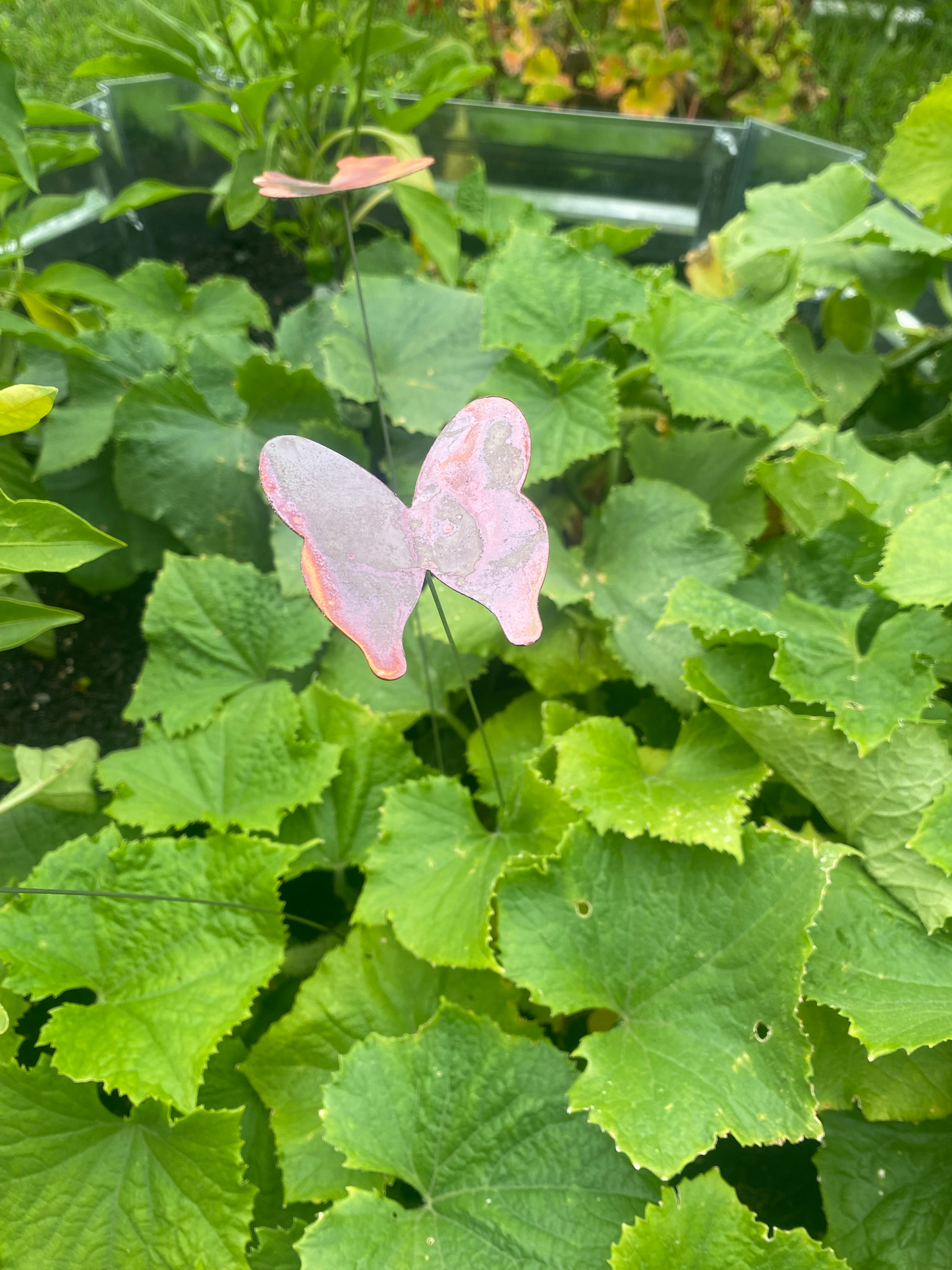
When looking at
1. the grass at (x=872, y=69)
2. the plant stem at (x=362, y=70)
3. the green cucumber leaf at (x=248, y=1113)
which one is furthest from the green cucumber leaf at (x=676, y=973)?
the grass at (x=872, y=69)

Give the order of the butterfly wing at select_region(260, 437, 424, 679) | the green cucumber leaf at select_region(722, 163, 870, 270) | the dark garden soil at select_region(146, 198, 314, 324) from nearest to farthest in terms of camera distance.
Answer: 1. the butterfly wing at select_region(260, 437, 424, 679)
2. the green cucumber leaf at select_region(722, 163, 870, 270)
3. the dark garden soil at select_region(146, 198, 314, 324)

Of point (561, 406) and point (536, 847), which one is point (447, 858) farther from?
point (561, 406)

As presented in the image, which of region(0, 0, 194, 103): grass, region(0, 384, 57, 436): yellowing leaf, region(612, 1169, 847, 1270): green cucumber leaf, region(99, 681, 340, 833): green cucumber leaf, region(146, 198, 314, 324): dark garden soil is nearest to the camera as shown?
region(0, 384, 57, 436): yellowing leaf

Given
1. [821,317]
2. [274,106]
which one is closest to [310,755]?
[821,317]

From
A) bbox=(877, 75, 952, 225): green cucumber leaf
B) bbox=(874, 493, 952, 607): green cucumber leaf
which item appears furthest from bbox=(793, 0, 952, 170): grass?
bbox=(874, 493, 952, 607): green cucumber leaf

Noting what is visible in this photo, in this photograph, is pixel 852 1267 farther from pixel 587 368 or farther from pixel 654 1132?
pixel 587 368

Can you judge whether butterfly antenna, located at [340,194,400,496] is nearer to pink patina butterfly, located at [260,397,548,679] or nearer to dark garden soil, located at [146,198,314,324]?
pink patina butterfly, located at [260,397,548,679]
